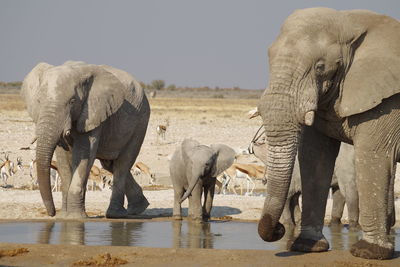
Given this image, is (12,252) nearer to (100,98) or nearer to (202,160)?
(100,98)

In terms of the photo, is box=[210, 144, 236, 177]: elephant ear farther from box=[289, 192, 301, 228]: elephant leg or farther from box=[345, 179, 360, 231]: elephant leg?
box=[345, 179, 360, 231]: elephant leg

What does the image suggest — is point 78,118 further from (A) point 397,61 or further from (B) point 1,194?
(A) point 397,61

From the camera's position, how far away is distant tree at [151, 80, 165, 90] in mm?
110375

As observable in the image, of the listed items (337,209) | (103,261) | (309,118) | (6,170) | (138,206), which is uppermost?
(309,118)

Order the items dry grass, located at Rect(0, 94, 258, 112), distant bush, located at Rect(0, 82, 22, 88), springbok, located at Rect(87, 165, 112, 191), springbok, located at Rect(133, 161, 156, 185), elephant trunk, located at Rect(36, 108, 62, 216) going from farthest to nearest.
Result: distant bush, located at Rect(0, 82, 22, 88)
dry grass, located at Rect(0, 94, 258, 112)
springbok, located at Rect(133, 161, 156, 185)
springbok, located at Rect(87, 165, 112, 191)
elephant trunk, located at Rect(36, 108, 62, 216)

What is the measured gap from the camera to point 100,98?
1330cm

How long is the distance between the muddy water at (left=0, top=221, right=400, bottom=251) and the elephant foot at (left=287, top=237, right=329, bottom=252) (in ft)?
3.71

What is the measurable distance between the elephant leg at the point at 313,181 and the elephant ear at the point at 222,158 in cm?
570

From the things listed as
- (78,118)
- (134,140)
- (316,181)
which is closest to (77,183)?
(78,118)

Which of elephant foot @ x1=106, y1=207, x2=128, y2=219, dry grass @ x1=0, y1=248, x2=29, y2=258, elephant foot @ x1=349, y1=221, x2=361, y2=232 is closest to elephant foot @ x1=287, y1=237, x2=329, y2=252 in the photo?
dry grass @ x1=0, y1=248, x2=29, y2=258

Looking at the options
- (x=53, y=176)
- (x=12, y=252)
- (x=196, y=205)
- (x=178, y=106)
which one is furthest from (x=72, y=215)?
(x=178, y=106)

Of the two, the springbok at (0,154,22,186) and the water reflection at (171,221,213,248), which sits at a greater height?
the water reflection at (171,221,213,248)

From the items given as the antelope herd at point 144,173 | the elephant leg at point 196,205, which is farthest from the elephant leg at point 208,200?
the antelope herd at point 144,173

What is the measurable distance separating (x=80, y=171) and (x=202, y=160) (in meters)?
1.77
